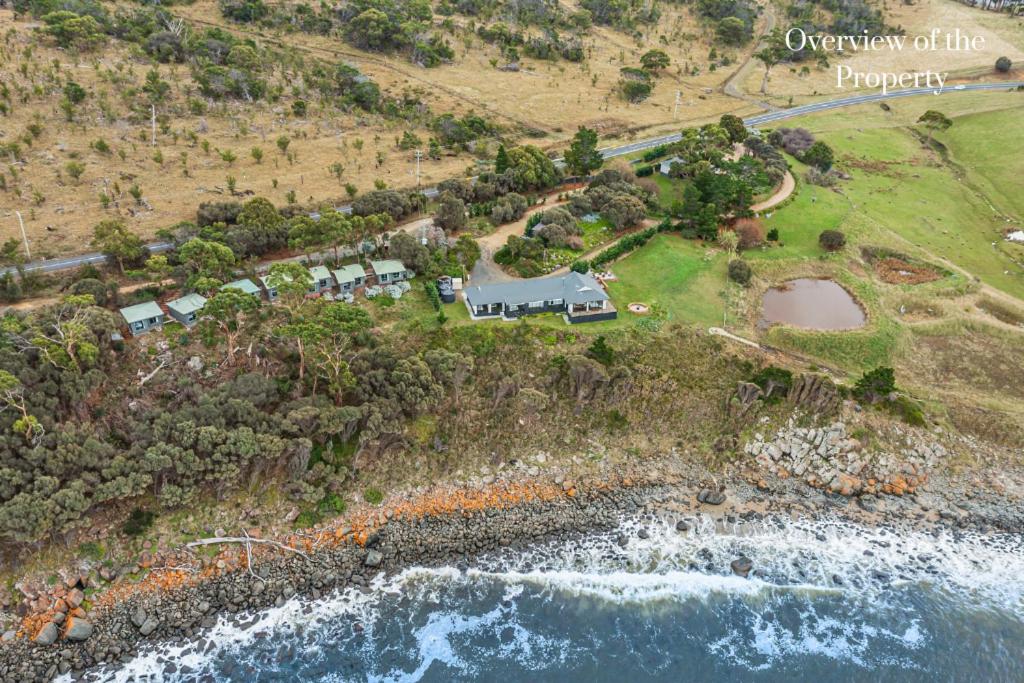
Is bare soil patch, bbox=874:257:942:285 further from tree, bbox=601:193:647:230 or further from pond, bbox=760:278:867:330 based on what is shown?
tree, bbox=601:193:647:230

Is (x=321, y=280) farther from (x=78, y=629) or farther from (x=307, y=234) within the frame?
(x=78, y=629)

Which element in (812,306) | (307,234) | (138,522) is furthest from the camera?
(812,306)

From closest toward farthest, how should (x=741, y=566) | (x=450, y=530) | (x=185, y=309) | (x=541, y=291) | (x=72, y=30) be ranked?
(x=741, y=566) < (x=450, y=530) < (x=185, y=309) < (x=541, y=291) < (x=72, y=30)

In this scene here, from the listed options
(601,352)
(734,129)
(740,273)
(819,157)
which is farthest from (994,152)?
(601,352)

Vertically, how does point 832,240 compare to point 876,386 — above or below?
above

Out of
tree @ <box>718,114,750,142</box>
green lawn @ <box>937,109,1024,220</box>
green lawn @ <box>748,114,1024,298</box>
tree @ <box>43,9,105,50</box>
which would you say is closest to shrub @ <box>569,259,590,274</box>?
green lawn @ <box>748,114,1024,298</box>

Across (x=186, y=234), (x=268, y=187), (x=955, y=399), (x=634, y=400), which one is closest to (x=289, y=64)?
(x=268, y=187)

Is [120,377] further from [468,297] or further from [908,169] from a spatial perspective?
[908,169]
